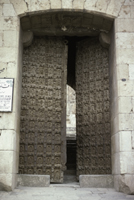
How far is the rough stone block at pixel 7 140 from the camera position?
594 centimetres

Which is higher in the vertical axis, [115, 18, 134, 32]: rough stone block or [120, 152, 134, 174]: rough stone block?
[115, 18, 134, 32]: rough stone block

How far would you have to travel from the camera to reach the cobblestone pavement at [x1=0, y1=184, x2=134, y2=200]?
17.4 ft

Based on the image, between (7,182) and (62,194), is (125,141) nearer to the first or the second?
(62,194)

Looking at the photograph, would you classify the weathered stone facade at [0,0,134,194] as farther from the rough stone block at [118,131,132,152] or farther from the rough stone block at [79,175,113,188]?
the rough stone block at [79,175,113,188]

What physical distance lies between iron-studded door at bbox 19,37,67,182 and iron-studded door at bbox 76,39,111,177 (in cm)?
45

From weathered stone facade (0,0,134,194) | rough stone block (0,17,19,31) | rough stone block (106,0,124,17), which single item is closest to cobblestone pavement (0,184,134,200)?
weathered stone facade (0,0,134,194)

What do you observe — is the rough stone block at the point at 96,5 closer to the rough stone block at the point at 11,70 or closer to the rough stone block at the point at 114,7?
the rough stone block at the point at 114,7

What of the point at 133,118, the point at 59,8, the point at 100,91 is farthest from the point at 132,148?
the point at 59,8

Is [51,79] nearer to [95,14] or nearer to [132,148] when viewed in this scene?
[95,14]

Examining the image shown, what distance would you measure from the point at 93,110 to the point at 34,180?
7.64 feet

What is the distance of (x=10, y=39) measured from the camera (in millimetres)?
6605

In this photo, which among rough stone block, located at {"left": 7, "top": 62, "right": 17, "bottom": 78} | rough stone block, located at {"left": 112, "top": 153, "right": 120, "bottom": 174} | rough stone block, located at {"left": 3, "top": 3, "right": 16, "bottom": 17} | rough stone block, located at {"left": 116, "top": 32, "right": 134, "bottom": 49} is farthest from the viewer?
rough stone block, located at {"left": 3, "top": 3, "right": 16, "bottom": 17}

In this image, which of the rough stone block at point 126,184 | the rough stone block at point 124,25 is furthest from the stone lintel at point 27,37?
the rough stone block at point 126,184

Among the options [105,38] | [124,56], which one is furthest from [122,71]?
[105,38]
